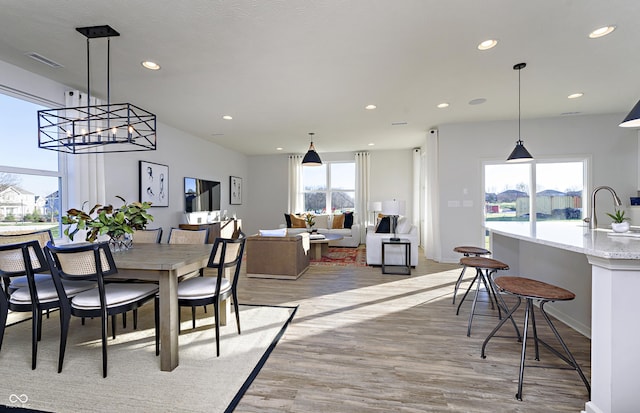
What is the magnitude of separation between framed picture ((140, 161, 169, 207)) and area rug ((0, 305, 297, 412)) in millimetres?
2405

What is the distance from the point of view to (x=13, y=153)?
3021 mm

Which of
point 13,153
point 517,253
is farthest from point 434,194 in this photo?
point 13,153

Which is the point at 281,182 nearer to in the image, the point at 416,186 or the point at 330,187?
the point at 330,187

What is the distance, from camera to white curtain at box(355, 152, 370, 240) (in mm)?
7871

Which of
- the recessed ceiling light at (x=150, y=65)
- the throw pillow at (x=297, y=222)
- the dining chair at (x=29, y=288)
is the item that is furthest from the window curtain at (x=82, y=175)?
the throw pillow at (x=297, y=222)

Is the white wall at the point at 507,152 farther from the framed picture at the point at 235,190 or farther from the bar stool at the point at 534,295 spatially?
the framed picture at the point at 235,190

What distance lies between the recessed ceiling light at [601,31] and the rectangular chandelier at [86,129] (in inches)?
147

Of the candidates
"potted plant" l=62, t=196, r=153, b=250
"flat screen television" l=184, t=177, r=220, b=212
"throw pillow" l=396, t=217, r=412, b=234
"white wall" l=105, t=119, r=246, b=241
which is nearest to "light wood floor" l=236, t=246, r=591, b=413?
"potted plant" l=62, t=196, r=153, b=250

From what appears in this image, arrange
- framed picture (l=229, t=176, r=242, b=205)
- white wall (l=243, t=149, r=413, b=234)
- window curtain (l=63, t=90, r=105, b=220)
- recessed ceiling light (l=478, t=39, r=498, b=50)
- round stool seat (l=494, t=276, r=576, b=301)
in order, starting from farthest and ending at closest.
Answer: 1. white wall (l=243, t=149, r=413, b=234)
2. framed picture (l=229, t=176, r=242, b=205)
3. window curtain (l=63, t=90, r=105, b=220)
4. recessed ceiling light (l=478, t=39, r=498, b=50)
5. round stool seat (l=494, t=276, r=576, b=301)

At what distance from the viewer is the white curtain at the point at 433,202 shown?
5.51m

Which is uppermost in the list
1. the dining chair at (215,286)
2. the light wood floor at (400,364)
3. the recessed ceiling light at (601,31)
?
the recessed ceiling light at (601,31)

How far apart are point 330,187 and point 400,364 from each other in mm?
6558

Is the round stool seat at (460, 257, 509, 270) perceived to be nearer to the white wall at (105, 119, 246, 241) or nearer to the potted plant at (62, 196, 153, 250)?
the potted plant at (62, 196, 153, 250)

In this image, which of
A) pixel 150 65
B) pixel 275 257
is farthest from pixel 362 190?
pixel 150 65
